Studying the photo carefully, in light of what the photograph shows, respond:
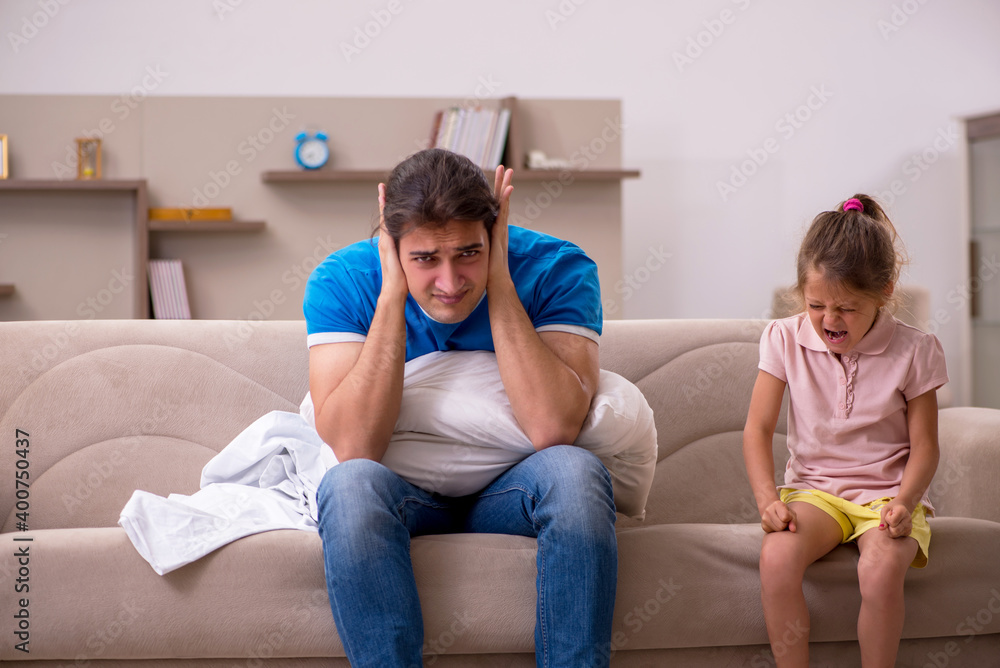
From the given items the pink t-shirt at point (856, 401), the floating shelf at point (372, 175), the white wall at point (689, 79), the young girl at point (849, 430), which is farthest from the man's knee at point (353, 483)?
the white wall at point (689, 79)

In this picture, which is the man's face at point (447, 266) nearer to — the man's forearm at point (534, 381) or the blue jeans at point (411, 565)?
the man's forearm at point (534, 381)

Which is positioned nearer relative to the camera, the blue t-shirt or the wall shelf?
the blue t-shirt

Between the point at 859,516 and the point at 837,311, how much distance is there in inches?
13.1

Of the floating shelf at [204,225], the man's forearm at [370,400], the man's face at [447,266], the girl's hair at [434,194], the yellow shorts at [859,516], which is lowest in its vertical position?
the yellow shorts at [859,516]

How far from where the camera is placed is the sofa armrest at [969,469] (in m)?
1.55

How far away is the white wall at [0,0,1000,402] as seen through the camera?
388 centimetres

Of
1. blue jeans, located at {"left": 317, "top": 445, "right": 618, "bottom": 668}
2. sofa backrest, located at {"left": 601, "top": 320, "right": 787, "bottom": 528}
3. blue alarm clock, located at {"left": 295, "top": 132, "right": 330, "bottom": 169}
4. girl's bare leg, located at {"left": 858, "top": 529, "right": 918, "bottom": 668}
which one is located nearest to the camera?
blue jeans, located at {"left": 317, "top": 445, "right": 618, "bottom": 668}

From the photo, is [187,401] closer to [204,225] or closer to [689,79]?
[204,225]

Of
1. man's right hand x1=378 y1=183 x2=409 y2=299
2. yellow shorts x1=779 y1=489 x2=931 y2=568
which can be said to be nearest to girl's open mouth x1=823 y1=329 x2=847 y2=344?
yellow shorts x1=779 y1=489 x2=931 y2=568

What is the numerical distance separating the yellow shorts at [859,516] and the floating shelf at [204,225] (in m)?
2.61

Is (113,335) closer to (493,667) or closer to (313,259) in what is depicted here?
(493,667)

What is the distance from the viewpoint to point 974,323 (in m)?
4.25

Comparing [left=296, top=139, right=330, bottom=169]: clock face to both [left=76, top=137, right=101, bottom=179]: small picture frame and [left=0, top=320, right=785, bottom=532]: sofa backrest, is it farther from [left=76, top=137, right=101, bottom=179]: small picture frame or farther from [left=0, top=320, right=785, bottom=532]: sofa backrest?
[left=0, top=320, right=785, bottom=532]: sofa backrest

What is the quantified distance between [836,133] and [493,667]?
3724 mm
